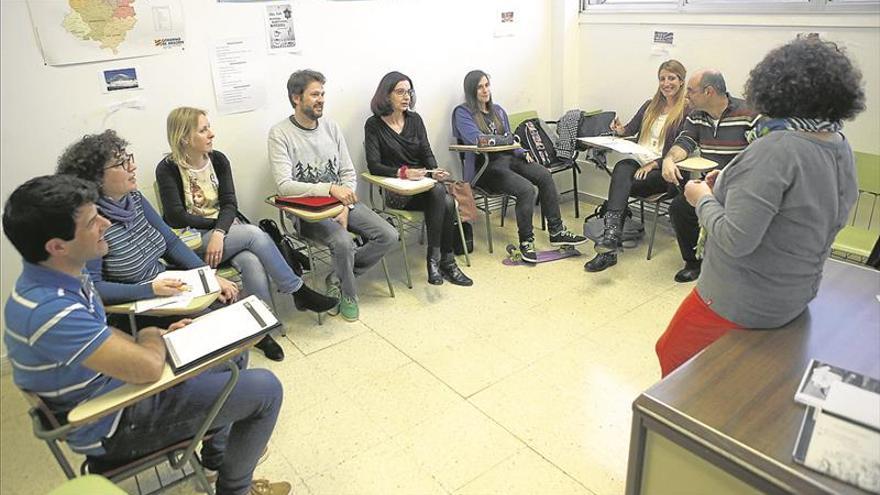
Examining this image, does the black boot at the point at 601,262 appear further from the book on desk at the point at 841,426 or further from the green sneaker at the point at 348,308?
the book on desk at the point at 841,426

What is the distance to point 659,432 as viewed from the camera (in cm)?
125

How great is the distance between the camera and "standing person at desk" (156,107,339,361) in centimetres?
269

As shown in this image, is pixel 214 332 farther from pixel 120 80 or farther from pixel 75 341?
pixel 120 80

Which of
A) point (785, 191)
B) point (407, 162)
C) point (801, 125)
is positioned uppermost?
point (801, 125)

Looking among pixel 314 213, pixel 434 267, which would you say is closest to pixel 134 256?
pixel 314 213

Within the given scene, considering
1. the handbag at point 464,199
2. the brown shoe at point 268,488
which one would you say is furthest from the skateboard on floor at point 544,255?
the brown shoe at point 268,488

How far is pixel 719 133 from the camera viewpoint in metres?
3.30

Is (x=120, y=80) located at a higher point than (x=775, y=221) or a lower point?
higher

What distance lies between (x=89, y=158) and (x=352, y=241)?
130cm

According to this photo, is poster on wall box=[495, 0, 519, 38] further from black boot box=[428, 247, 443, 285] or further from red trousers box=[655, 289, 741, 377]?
red trousers box=[655, 289, 741, 377]

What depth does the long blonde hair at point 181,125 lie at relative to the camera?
2670 mm

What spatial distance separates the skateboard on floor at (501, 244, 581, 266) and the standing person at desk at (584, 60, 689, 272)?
0.54 ft

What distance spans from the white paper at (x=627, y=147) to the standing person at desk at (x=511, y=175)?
363 millimetres

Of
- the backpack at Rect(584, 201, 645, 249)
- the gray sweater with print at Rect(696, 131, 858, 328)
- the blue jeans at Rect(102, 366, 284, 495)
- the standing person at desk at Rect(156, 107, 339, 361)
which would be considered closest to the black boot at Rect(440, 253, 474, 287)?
the backpack at Rect(584, 201, 645, 249)
